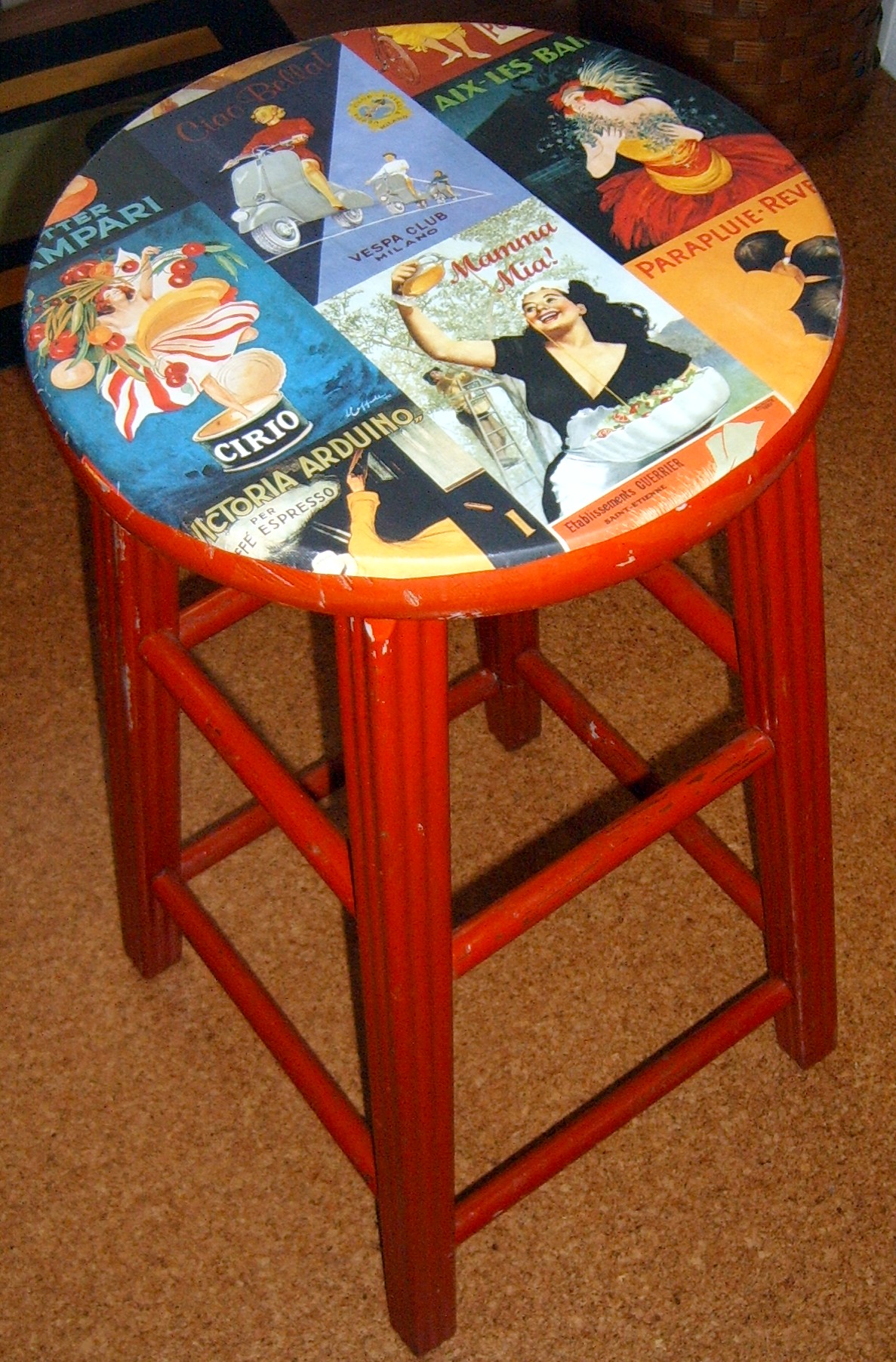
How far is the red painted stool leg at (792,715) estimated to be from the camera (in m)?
0.75

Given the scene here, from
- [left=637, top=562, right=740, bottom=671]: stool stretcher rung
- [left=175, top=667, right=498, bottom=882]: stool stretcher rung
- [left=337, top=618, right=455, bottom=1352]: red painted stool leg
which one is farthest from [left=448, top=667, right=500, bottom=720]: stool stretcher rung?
[left=337, top=618, right=455, bottom=1352]: red painted stool leg

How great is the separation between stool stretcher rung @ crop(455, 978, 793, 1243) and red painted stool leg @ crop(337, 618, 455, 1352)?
32 millimetres

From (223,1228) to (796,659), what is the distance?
1.83 feet

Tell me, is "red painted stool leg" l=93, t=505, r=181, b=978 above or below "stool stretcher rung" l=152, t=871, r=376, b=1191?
above

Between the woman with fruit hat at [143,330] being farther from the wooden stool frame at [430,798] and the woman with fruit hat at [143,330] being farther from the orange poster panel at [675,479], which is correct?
the orange poster panel at [675,479]

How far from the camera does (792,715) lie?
811 mm

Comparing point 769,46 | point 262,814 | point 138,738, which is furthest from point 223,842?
point 769,46

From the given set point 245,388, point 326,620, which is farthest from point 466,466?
point 326,620

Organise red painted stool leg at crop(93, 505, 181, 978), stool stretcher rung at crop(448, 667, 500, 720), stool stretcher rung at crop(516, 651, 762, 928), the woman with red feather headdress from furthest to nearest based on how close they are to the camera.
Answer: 1. stool stretcher rung at crop(448, 667, 500, 720)
2. stool stretcher rung at crop(516, 651, 762, 928)
3. red painted stool leg at crop(93, 505, 181, 978)
4. the woman with red feather headdress

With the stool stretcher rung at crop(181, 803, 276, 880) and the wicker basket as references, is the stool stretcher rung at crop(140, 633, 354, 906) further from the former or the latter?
the wicker basket

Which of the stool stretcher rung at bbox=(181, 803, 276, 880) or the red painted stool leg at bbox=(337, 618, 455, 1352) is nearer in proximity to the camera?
the red painted stool leg at bbox=(337, 618, 455, 1352)

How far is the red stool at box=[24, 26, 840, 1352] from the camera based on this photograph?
24.1 inches

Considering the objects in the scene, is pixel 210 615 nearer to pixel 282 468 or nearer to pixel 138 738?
pixel 138 738

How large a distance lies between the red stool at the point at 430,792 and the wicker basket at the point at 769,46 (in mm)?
741
